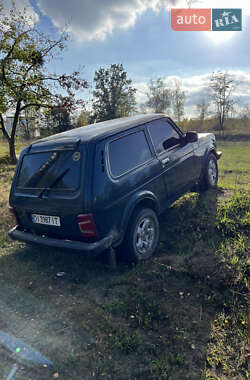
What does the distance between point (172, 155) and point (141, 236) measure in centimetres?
160

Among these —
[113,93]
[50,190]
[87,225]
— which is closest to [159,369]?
[87,225]

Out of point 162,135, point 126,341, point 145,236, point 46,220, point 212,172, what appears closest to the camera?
point 126,341

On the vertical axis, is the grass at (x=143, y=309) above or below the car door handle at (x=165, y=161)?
below

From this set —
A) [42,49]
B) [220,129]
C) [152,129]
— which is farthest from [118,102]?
[152,129]

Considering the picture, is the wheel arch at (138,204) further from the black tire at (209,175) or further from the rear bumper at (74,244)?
the black tire at (209,175)

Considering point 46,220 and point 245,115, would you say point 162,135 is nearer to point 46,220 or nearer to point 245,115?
point 46,220

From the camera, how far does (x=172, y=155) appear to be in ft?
15.6

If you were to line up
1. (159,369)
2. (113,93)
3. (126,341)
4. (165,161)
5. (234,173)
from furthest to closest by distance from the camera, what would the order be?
(113,93)
(234,173)
(165,161)
(126,341)
(159,369)

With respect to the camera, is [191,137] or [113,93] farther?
[113,93]

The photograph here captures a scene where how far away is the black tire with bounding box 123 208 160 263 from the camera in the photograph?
12.2 ft

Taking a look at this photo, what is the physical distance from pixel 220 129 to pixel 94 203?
149ft

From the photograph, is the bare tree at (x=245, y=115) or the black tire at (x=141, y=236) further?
the bare tree at (x=245, y=115)

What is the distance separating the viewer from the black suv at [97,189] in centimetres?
336

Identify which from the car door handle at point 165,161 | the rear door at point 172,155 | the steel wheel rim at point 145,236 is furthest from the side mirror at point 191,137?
the steel wheel rim at point 145,236
